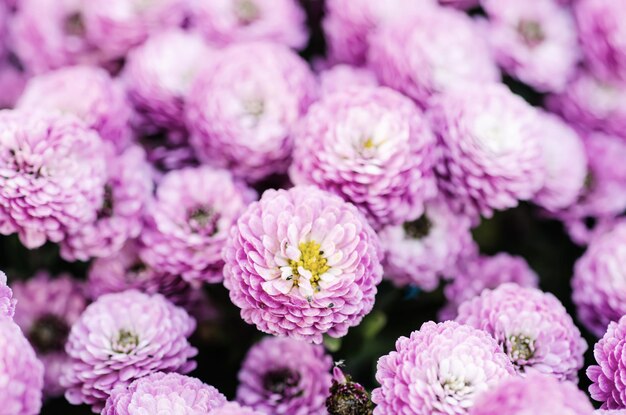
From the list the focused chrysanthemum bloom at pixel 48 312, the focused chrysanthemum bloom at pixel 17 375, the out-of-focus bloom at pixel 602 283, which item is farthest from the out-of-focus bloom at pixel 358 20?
the focused chrysanthemum bloom at pixel 17 375

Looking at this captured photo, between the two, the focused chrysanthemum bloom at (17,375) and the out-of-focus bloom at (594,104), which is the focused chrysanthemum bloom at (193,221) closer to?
the focused chrysanthemum bloom at (17,375)

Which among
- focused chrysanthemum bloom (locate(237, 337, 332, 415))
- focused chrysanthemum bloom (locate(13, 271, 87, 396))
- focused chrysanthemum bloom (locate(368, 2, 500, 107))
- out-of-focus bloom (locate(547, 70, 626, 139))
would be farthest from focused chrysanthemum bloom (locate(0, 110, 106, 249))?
out-of-focus bloom (locate(547, 70, 626, 139))

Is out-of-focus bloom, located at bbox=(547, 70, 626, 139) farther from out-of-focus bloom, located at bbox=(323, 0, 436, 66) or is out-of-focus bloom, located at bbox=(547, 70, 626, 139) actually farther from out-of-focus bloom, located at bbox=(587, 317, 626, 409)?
out-of-focus bloom, located at bbox=(587, 317, 626, 409)

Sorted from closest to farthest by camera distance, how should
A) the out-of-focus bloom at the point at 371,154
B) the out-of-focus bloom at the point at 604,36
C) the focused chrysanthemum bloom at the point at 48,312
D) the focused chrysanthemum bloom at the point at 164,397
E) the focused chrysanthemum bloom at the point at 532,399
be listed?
the focused chrysanthemum bloom at the point at 532,399, the focused chrysanthemum bloom at the point at 164,397, the out-of-focus bloom at the point at 371,154, the focused chrysanthemum bloom at the point at 48,312, the out-of-focus bloom at the point at 604,36

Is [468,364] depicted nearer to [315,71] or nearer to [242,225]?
[242,225]

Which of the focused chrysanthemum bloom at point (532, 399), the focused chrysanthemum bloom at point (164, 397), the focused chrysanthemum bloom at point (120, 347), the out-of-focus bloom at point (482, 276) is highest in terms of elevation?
the focused chrysanthemum bloom at point (532, 399)

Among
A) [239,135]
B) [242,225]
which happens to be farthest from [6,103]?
[242,225]
